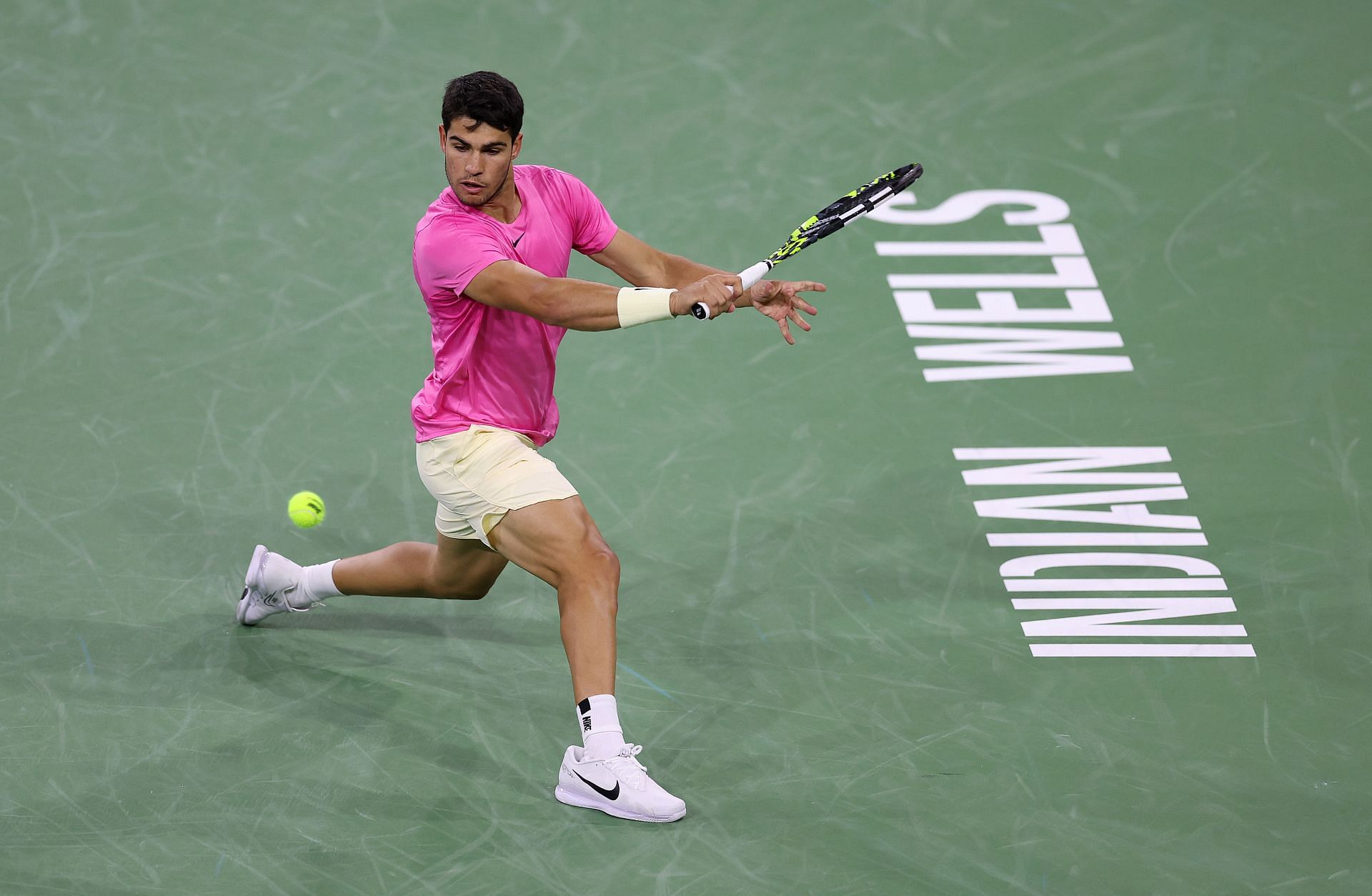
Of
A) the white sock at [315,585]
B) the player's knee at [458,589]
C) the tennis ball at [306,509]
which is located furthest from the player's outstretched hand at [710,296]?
the tennis ball at [306,509]

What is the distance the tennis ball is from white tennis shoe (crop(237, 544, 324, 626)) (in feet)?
0.93

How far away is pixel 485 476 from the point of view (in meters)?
4.57

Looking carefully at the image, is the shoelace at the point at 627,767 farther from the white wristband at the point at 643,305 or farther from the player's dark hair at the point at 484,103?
the player's dark hair at the point at 484,103

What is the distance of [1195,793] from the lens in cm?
451

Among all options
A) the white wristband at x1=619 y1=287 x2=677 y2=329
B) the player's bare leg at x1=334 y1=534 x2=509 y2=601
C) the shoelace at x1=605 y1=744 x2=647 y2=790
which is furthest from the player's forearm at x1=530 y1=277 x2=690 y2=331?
the shoelace at x1=605 y1=744 x2=647 y2=790

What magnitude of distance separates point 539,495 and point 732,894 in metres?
1.20

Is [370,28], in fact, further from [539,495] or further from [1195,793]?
[1195,793]

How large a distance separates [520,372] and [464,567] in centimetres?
64

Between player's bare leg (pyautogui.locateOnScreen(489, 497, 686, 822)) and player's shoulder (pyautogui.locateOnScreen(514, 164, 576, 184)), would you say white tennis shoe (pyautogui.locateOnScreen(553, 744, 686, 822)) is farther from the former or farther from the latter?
player's shoulder (pyautogui.locateOnScreen(514, 164, 576, 184))

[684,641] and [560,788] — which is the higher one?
[684,641]

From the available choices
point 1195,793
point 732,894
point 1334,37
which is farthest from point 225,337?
point 1334,37

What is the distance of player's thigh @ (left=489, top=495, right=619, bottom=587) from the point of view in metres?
4.45

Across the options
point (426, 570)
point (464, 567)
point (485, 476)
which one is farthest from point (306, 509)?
point (485, 476)

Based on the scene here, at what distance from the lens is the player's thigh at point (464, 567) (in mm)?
4871
